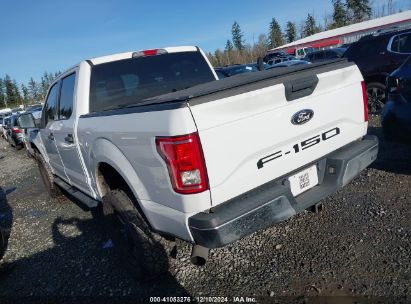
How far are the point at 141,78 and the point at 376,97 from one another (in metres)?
6.92

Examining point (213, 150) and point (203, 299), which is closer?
point (213, 150)

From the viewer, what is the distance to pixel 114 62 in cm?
401

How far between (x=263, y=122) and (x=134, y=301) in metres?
1.92

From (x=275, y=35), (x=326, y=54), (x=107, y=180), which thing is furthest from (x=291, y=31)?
(x=107, y=180)

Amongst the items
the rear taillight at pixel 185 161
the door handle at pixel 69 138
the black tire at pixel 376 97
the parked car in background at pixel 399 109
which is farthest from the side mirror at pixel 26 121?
the black tire at pixel 376 97

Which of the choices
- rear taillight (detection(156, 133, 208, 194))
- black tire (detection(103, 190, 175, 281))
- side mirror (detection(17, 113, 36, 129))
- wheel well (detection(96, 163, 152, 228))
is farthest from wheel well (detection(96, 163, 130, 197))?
side mirror (detection(17, 113, 36, 129))

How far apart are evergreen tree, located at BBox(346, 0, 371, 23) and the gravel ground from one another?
82490mm

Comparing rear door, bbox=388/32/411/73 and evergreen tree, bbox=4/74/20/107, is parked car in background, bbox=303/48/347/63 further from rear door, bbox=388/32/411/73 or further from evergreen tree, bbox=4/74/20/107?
evergreen tree, bbox=4/74/20/107

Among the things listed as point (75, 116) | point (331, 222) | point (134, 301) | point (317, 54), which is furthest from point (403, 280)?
point (317, 54)

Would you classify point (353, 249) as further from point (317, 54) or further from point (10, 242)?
point (317, 54)

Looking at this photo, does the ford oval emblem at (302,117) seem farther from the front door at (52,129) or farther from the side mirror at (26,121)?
the side mirror at (26,121)

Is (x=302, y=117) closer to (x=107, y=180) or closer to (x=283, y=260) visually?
(x=283, y=260)

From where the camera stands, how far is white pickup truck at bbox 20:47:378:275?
231 cm

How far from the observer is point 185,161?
2.27m
